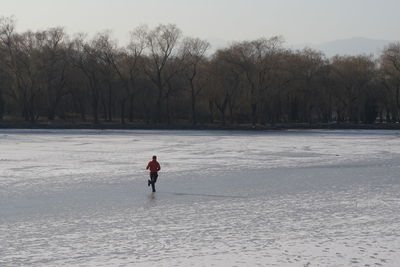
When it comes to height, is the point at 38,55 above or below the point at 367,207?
above

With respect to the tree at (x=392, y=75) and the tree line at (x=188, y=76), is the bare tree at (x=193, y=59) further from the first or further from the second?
the tree at (x=392, y=75)

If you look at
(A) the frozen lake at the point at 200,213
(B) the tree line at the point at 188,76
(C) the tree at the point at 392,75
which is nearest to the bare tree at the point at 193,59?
(B) the tree line at the point at 188,76

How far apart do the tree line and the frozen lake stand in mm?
45703

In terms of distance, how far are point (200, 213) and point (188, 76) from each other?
62994 mm

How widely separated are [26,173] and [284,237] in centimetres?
1471

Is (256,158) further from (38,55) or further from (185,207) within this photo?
(38,55)

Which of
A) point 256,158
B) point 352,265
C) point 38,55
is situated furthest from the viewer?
point 38,55

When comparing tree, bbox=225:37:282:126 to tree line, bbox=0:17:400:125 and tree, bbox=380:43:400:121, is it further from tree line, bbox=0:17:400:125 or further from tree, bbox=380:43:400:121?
tree, bbox=380:43:400:121

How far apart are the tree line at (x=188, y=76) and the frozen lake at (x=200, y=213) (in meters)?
45.7

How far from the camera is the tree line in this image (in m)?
75.8

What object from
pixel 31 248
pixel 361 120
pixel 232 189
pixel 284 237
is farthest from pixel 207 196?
pixel 361 120

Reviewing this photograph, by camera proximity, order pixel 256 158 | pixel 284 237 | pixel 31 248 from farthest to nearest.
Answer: pixel 256 158 → pixel 284 237 → pixel 31 248

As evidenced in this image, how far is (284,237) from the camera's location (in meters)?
13.5

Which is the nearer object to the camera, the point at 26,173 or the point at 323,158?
the point at 26,173
